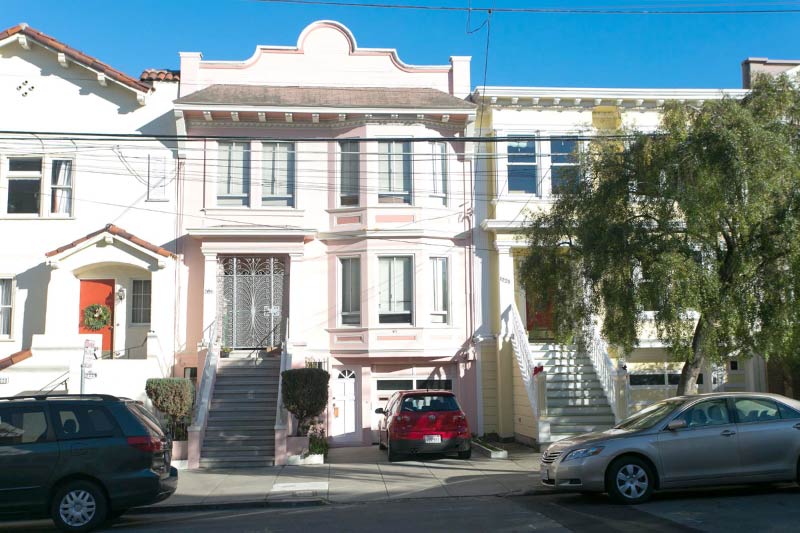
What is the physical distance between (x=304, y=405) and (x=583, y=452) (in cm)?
731

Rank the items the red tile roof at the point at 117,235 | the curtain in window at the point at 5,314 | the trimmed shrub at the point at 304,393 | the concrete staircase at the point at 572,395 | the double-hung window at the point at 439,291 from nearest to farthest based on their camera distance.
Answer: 1. the trimmed shrub at the point at 304,393
2. the concrete staircase at the point at 572,395
3. the red tile roof at the point at 117,235
4. the curtain in window at the point at 5,314
5. the double-hung window at the point at 439,291

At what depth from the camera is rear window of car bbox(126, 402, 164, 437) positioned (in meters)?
10.7

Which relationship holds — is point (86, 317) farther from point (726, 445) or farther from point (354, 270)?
point (726, 445)

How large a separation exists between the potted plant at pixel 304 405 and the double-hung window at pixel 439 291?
4.47 meters

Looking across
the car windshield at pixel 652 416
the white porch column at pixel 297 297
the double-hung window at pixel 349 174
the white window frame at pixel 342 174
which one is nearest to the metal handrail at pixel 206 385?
the white porch column at pixel 297 297

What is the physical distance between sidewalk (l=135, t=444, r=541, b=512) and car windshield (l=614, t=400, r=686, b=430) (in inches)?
78.6

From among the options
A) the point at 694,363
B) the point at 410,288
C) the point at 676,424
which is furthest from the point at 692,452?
the point at 410,288

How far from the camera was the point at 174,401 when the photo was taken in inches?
662

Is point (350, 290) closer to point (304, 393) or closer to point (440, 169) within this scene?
point (440, 169)

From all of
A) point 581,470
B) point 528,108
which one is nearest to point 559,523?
point 581,470

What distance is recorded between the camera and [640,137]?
13.4 m

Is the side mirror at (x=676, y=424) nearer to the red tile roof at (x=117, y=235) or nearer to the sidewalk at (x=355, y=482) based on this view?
the sidewalk at (x=355, y=482)

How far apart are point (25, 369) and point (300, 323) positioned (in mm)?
6536

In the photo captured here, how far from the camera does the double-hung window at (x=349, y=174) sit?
20562mm
